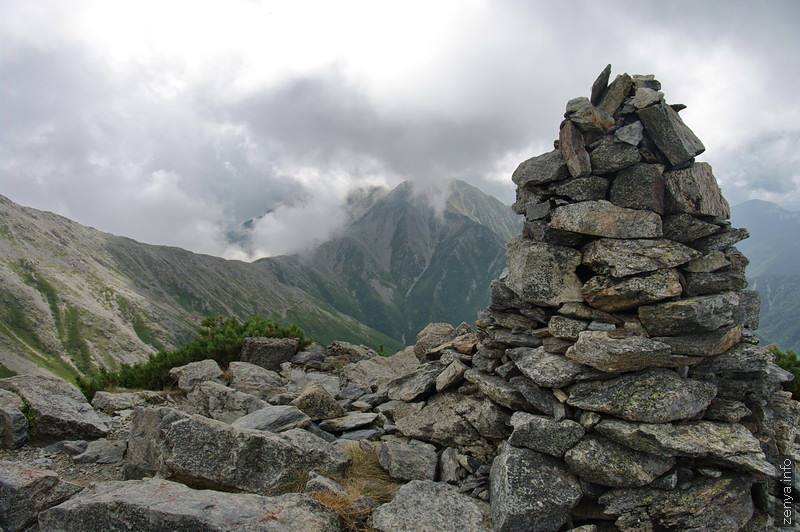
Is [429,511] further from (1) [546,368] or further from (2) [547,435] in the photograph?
(1) [546,368]

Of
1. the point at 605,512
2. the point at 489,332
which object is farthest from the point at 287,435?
the point at 605,512

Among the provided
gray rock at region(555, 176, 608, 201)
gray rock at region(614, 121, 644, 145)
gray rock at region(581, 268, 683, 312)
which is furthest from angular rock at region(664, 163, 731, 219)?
gray rock at region(581, 268, 683, 312)

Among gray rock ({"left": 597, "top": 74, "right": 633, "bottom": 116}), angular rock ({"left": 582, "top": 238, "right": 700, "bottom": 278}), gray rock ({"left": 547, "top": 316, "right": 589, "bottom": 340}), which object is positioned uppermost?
gray rock ({"left": 597, "top": 74, "right": 633, "bottom": 116})

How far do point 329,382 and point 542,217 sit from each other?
14.5 meters

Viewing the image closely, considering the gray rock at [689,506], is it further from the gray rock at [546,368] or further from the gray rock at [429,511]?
the gray rock at [429,511]

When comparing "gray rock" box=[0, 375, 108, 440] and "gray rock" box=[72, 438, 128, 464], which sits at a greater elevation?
"gray rock" box=[0, 375, 108, 440]

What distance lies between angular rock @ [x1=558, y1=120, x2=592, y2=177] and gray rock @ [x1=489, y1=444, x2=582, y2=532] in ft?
28.1

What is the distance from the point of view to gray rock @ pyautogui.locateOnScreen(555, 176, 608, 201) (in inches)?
517

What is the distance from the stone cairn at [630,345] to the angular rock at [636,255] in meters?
0.04

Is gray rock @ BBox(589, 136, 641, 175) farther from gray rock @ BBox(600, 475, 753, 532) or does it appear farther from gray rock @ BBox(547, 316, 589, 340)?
gray rock @ BBox(600, 475, 753, 532)

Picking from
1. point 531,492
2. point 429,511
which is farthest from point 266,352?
point 531,492

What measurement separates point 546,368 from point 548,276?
289 centimetres

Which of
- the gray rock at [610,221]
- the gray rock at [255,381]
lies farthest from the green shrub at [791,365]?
the gray rock at [255,381]

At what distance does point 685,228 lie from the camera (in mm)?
12617
